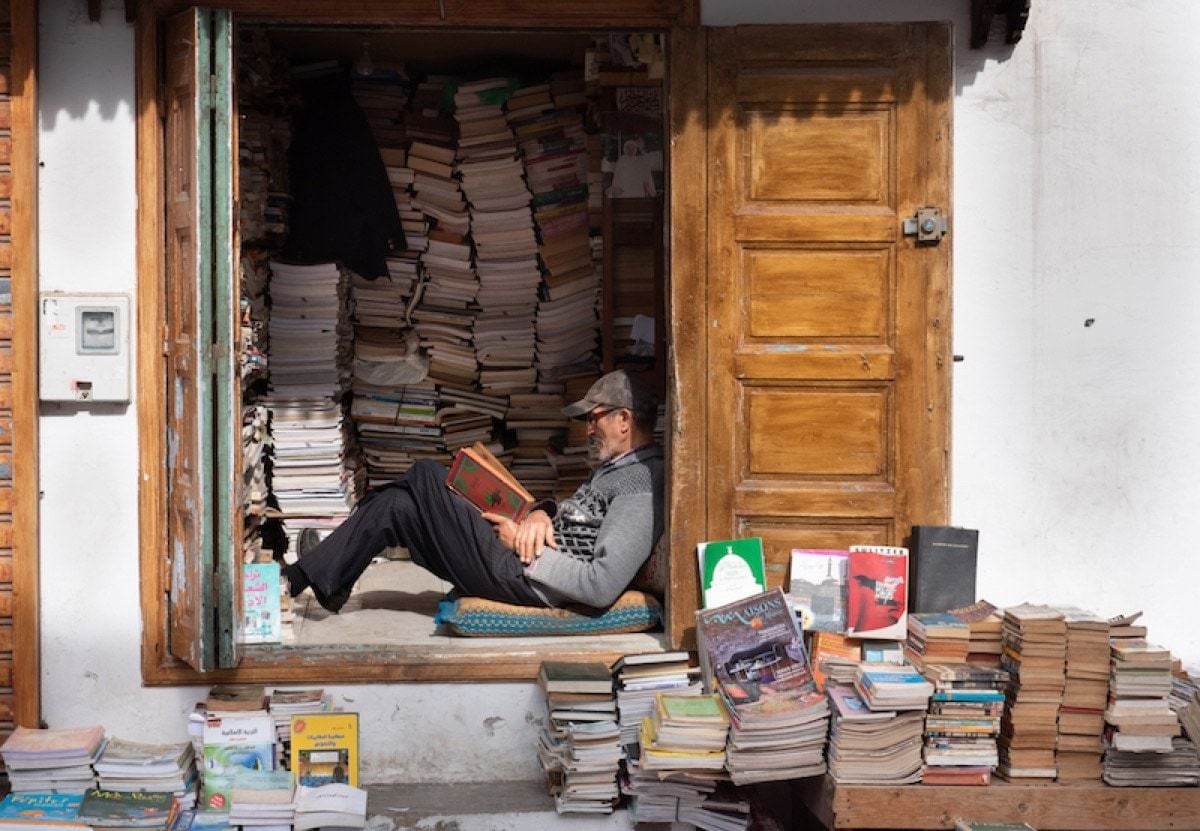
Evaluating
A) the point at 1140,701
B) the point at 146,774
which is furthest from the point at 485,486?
the point at 1140,701

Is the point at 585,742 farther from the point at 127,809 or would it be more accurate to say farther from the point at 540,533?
the point at 127,809

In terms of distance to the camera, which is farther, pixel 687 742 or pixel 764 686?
pixel 764 686

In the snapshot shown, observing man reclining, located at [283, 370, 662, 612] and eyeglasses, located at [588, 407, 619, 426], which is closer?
man reclining, located at [283, 370, 662, 612]

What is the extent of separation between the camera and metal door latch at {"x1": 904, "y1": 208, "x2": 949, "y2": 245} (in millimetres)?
4875

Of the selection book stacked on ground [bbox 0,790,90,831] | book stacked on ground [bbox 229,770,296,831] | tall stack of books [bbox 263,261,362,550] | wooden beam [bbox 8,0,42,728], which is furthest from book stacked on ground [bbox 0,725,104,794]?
tall stack of books [bbox 263,261,362,550]

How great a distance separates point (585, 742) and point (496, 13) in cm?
240

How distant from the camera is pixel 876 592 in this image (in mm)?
4855

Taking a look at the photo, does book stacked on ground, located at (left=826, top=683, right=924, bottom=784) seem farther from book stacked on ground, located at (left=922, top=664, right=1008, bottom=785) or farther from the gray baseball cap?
the gray baseball cap

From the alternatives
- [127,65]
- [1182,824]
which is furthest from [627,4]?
[1182,824]

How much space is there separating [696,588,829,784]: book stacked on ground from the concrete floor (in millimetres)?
401

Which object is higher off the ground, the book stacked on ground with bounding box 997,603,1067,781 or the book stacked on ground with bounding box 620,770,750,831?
the book stacked on ground with bounding box 997,603,1067,781

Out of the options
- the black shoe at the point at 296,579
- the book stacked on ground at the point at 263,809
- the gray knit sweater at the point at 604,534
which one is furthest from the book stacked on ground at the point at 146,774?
the gray knit sweater at the point at 604,534

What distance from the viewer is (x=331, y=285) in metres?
7.13

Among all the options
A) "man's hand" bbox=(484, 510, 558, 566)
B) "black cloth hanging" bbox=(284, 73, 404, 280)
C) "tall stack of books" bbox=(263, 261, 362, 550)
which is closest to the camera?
"man's hand" bbox=(484, 510, 558, 566)
